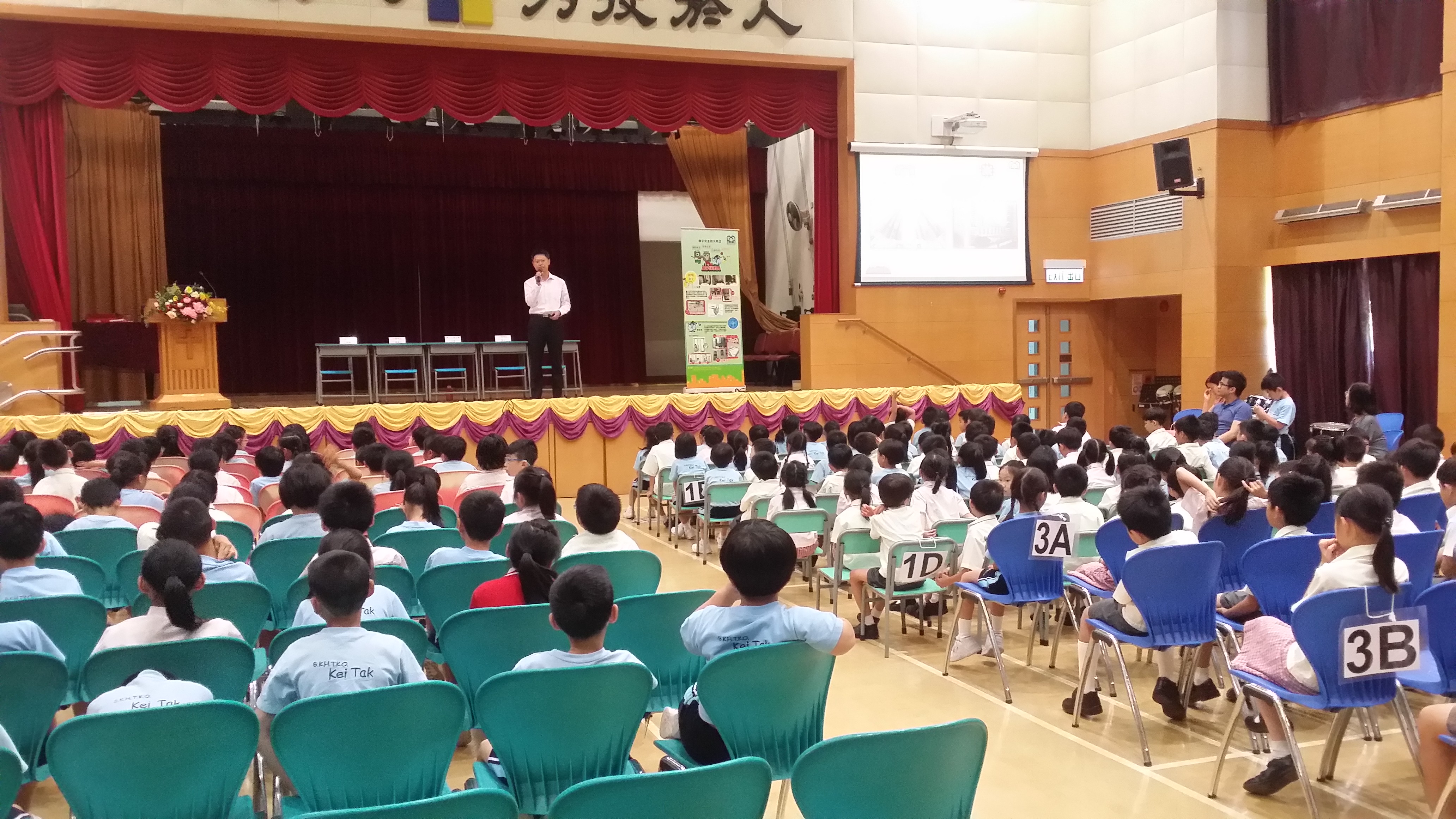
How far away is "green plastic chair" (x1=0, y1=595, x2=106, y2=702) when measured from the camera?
3570mm

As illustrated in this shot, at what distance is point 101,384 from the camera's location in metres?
15.1

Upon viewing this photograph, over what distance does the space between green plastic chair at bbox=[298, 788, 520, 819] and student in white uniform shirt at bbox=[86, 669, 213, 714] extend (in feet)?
2.97

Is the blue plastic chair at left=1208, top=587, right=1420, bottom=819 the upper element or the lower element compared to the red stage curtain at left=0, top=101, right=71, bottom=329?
lower

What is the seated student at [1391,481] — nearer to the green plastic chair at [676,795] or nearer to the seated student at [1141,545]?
the seated student at [1141,545]

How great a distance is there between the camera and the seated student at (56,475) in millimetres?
6613

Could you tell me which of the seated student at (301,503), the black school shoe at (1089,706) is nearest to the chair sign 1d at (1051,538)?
the black school shoe at (1089,706)

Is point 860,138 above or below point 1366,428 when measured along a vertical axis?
above

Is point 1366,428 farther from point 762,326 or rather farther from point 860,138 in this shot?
point 762,326

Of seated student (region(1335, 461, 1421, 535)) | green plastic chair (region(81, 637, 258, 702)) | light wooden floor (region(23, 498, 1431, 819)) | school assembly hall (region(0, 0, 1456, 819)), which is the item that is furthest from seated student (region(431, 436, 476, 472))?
seated student (region(1335, 461, 1421, 535))

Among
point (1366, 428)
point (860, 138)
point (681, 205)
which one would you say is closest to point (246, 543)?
point (1366, 428)

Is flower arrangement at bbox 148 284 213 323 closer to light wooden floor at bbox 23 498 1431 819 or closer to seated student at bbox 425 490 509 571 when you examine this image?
light wooden floor at bbox 23 498 1431 819

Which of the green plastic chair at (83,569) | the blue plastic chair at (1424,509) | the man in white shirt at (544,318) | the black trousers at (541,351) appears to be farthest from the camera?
the black trousers at (541,351)

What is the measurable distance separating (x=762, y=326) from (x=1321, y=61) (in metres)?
8.79

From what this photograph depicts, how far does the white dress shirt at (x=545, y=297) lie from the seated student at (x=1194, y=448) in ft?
21.9
